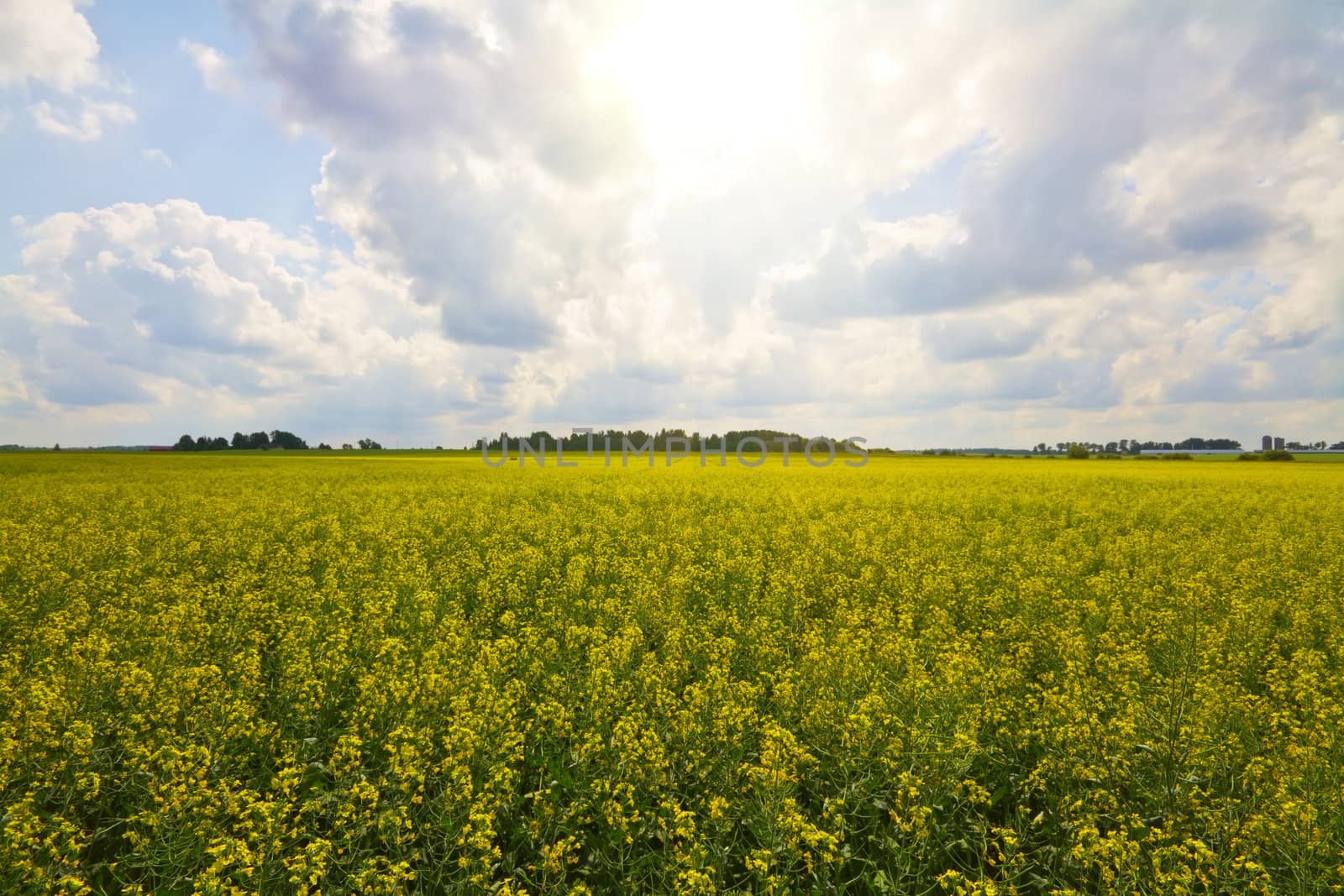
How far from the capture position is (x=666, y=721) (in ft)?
18.5

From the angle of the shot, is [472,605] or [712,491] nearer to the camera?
[472,605]

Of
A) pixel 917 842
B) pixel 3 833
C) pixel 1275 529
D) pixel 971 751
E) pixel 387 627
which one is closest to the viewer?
pixel 3 833

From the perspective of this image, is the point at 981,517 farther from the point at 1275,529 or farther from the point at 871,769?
the point at 871,769

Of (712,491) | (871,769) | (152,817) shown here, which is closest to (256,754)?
(152,817)

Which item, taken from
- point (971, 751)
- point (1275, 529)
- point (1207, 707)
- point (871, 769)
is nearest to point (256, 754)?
point (871, 769)

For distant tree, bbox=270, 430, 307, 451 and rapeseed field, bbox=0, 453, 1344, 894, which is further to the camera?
distant tree, bbox=270, 430, 307, 451

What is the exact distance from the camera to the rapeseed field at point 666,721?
4.02 m

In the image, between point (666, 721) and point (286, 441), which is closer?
point (666, 721)

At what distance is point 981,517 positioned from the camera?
18.6m

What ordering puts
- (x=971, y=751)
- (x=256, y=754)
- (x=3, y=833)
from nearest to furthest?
(x=3, y=833), (x=971, y=751), (x=256, y=754)

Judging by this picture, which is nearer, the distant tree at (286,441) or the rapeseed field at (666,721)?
the rapeseed field at (666,721)

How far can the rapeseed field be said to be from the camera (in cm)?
402

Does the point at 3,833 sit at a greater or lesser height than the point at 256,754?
greater

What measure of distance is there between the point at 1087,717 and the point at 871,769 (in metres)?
1.99
